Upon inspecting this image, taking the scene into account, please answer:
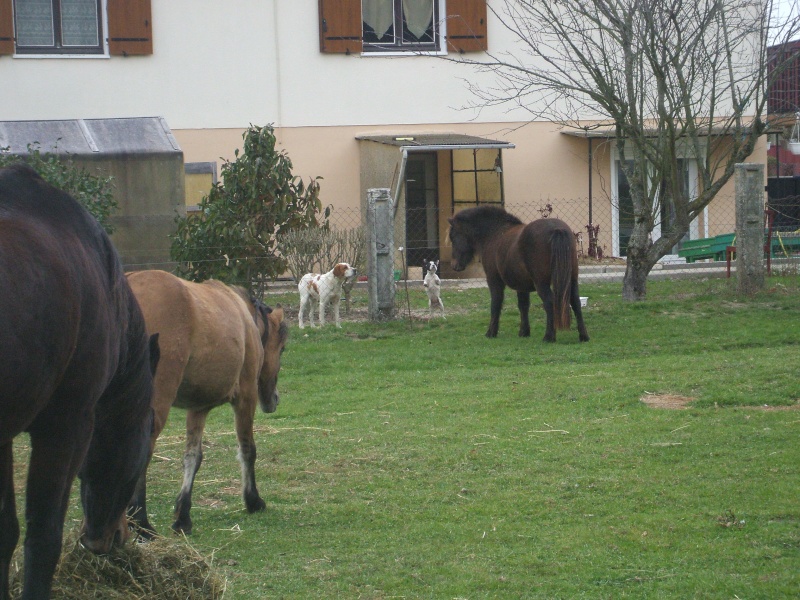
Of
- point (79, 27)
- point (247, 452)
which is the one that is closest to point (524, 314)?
point (247, 452)

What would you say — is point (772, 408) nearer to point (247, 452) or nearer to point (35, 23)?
point (247, 452)

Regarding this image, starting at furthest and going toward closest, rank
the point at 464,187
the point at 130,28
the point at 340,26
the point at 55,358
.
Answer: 1. the point at 464,187
2. the point at 340,26
3. the point at 130,28
4. the point at 55,358

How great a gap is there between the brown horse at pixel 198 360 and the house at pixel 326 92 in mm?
12181

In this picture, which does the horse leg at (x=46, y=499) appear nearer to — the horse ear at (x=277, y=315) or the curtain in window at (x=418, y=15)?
the horse ear at (x=277, y=315)

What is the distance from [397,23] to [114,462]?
1660 centimetres

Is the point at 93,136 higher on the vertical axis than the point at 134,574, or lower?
higher

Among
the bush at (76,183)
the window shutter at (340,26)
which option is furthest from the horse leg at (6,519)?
the window shutter at (340,26)

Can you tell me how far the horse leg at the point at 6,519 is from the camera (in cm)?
→ 364

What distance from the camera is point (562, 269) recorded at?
463 inches

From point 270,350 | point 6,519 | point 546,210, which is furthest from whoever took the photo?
point 546,210

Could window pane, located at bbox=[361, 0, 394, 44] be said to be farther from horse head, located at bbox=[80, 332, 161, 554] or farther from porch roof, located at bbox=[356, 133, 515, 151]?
horse head, located at bbox=[80, 332, 161, 554]

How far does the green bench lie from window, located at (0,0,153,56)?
10995 mm

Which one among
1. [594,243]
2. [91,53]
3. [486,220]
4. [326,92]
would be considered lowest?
[594,243]

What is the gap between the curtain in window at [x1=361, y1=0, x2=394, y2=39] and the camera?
760 inches
